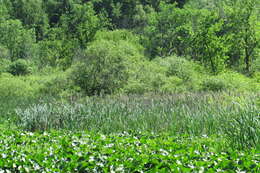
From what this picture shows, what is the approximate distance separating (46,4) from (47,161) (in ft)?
→ 180

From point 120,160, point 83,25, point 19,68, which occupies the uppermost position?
point 83,25

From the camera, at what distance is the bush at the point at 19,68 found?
107 ft

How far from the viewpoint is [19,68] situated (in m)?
32.8

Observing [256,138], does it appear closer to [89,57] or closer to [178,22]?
[89,57]

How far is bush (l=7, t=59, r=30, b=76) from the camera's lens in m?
32.5

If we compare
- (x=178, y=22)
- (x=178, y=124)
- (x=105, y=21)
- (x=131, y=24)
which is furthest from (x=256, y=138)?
(x=131, y=24)

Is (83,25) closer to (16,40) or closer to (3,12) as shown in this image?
(16,40)

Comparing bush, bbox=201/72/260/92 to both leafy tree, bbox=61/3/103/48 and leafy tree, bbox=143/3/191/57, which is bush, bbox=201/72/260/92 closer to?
leafy tree, bbox=143/3/191/57

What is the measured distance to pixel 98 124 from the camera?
8.62 metres

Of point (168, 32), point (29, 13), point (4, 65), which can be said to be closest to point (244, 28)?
point (168, 32)

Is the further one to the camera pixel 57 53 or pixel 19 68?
pixel 57 53

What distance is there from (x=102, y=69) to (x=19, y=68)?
19812mm

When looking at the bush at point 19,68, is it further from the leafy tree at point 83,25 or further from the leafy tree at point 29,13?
the leafy tree at point 29,13

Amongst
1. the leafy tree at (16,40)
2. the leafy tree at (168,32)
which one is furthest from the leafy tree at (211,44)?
the leafy tree at (16,40)
